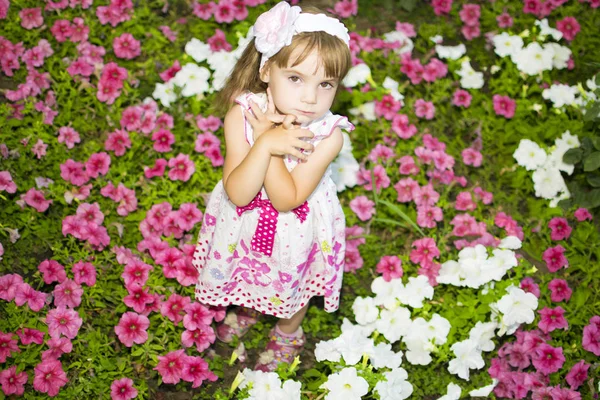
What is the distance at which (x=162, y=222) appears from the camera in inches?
161

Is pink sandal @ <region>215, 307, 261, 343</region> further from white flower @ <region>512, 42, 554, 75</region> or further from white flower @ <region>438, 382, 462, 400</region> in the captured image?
white flower @ <region>512, 42, 554, 75</region>

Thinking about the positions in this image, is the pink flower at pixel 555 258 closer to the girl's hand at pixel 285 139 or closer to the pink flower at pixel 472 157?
the pink flower at pixel 472 157

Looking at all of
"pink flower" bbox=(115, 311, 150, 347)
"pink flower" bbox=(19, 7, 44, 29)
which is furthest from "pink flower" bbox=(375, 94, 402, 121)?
"pink flower" bbox=(19, 7, 44, 29)

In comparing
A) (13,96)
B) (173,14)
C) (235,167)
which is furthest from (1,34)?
(235,167)

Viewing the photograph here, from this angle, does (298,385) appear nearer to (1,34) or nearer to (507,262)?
(507,262)

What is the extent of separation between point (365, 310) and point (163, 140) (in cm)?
160

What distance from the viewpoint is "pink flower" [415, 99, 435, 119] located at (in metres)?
4.80

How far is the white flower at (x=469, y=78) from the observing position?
4.98 metres

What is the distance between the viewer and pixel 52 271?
3801 millimetres

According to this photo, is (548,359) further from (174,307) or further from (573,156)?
(174,307)

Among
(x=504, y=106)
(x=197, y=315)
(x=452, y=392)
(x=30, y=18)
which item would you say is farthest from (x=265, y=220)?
(x=30, y=18)

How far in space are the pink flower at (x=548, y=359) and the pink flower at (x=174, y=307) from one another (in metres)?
1.90

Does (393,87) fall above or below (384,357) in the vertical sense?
above

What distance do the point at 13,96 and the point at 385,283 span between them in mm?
2557
